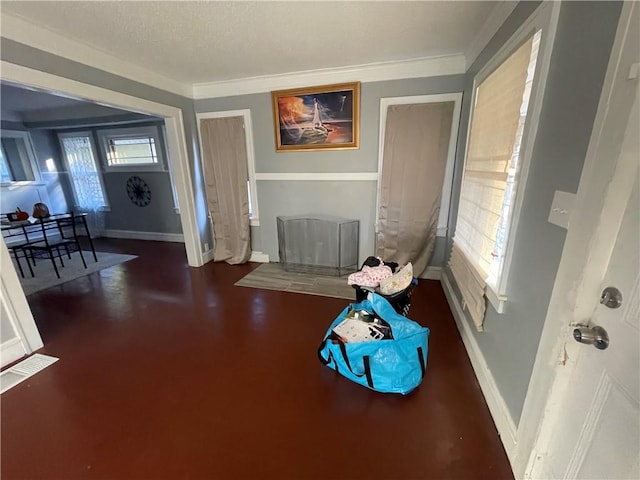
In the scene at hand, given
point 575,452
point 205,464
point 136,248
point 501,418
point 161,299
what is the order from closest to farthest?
point 575,452 → point 205,464 → point 501,418 → point 161,299 → point 136,248

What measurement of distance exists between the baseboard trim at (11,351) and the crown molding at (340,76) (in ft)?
10.2


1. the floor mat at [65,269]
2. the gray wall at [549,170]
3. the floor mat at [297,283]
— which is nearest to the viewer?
the gray wall at [549,170]

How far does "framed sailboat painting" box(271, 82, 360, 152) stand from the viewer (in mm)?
3059

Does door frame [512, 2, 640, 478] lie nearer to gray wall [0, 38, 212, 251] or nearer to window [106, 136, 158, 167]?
gray wall [0, 38, 212, 251]

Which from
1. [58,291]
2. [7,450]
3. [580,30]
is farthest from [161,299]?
[580,30]

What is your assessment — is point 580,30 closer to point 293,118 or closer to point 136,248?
point 293,118

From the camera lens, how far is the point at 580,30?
0.96m

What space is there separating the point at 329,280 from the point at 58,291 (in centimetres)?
308

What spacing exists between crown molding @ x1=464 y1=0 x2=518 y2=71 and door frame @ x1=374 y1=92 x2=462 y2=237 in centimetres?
33

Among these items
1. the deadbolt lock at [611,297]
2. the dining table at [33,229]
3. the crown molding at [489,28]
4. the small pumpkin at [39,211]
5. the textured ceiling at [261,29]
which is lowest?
the dining table at [33,229]

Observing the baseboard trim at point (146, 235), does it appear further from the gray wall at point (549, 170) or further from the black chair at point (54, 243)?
the gray wall at point (549, 170)

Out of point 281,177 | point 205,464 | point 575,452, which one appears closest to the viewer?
point 575,452

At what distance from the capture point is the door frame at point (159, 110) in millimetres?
1977

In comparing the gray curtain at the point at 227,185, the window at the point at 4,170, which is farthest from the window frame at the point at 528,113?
the window at the point at 4,170
